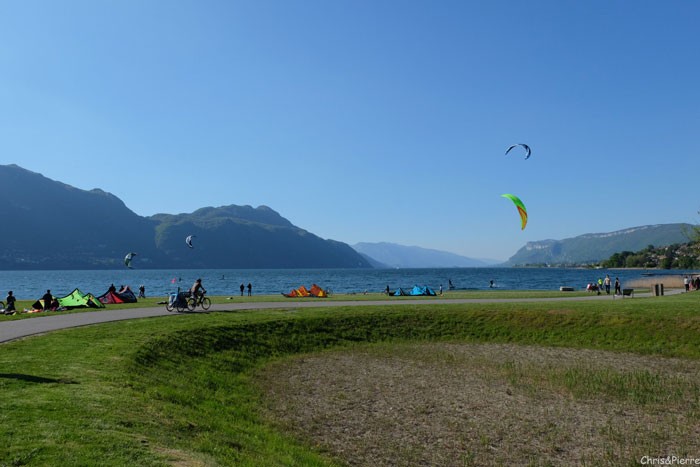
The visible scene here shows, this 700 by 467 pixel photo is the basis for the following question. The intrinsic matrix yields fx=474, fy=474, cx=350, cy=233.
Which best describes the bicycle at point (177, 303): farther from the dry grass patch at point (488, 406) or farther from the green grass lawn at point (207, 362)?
the dry grass patch at point (488, 406)

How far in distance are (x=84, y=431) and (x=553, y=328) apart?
26.2m

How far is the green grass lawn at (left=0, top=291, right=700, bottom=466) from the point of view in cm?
898

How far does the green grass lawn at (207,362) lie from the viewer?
898 cm

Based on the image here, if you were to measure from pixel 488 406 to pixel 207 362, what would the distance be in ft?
38.4

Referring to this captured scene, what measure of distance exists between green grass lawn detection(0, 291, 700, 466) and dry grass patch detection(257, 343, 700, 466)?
3.22ft

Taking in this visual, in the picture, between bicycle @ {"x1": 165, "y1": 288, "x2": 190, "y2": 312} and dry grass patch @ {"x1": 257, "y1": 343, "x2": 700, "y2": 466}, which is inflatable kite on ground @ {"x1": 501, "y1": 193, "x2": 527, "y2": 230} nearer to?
dry grass patch @ {"x1": 257, "y1": 343, "x2": 700, "y2": 466}

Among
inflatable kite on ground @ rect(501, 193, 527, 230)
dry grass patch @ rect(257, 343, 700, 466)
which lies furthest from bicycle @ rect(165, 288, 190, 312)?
inflatable kite on ground @ rect(501, 193, 527, 230)

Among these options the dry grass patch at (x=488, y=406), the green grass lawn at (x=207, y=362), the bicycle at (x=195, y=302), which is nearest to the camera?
the green grass lawn at (x=207, y=362)

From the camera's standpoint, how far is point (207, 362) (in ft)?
66.6

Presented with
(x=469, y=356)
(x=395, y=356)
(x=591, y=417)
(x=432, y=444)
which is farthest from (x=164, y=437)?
(x=469, y=356)

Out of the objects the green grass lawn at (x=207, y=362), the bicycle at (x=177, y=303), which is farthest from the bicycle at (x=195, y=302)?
the green grass lawn at (x=207, y=362)

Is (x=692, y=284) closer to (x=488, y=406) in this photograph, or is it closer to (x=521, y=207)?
(x=521, y=207)

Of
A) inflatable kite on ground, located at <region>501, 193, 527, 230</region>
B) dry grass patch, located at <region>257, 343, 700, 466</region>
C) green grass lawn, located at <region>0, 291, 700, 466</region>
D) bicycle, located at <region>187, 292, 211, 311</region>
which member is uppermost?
inflatable kite on ground, located at <region>501, 193, 527, 230</region>

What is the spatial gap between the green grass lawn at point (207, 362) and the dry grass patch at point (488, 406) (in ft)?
3.22
